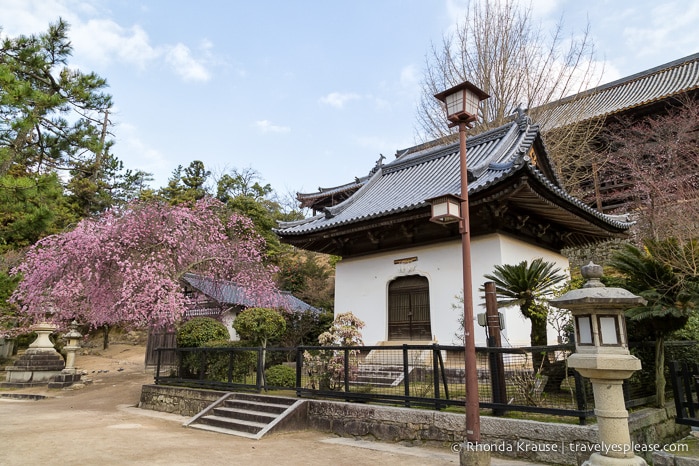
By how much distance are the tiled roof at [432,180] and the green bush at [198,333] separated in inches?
126

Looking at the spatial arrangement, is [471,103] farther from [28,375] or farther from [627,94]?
[28,375]

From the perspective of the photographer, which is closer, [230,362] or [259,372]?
[259,372]

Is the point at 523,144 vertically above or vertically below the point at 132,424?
above

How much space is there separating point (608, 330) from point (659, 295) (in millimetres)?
2751

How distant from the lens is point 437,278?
10516 millimetres

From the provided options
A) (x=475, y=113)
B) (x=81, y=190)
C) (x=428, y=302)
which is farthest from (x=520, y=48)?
(x=81, y=190)

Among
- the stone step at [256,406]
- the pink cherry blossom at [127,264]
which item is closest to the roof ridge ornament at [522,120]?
the stone step at [256,406]

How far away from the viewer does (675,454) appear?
4.85 metres

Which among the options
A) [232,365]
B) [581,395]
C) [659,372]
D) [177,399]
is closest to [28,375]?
[177,399]

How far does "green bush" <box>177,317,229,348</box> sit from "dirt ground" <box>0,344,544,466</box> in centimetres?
182

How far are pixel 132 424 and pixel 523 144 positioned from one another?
1108 centimetres

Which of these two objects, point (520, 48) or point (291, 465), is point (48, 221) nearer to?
point (291, 465)

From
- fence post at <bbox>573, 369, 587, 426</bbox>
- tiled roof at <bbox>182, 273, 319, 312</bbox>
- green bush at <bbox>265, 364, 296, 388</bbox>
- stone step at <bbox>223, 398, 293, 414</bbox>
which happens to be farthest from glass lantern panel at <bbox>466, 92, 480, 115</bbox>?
tiled roof at <bbox>182, 273, 319, 312</bbox>

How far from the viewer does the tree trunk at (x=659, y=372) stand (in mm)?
6191
